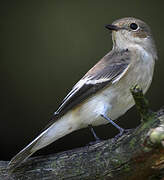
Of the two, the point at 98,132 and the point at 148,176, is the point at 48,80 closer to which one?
the point at 98,132

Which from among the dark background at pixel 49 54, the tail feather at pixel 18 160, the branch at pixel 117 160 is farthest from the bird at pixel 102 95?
the dark background at pixel 49 54

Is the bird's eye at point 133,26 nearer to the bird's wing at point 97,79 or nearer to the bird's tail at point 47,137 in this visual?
the bird's wing at point 97,79

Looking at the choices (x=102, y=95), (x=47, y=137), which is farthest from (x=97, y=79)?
(x=47, y=137)

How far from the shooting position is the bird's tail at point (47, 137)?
133 inches

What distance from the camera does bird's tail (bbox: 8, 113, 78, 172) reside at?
3.38 metres

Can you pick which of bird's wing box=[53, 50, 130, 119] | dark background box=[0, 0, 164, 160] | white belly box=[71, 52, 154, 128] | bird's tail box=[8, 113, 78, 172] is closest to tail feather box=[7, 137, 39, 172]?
bird's tail box=[8, 113, 78, 172]

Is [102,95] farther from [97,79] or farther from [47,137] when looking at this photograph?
[47,137]

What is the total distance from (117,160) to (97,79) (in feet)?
3.69

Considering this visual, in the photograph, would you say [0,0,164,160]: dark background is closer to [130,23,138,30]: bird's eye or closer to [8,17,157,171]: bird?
[130,23,138,30]: bird's eye

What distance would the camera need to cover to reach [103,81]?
3.81m

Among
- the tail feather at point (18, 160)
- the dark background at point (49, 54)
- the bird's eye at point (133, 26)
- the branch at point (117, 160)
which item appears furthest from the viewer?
the dark background at point (49, 54)

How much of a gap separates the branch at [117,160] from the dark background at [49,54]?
1.70 metres

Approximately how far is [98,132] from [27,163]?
2.08 meters

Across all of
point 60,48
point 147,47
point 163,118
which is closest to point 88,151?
point 163,118
